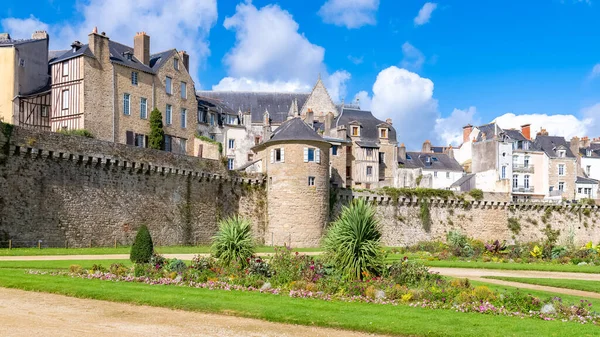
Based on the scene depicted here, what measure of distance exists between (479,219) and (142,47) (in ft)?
95.1

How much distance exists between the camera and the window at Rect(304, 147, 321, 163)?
3831 cm

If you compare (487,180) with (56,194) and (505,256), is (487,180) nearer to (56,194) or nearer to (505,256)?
(505,256)

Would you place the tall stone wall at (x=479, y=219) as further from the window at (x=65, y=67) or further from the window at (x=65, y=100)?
the window at (x=65, y=67)

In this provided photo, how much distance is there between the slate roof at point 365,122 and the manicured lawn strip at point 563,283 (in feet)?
117

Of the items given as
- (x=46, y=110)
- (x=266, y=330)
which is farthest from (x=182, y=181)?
(x=266, y=330)

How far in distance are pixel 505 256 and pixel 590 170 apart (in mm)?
47013

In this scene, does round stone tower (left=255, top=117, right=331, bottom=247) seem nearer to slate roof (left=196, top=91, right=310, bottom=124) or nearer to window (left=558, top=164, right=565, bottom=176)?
slate roof (left=196, top=91, right=310, bottom=124)

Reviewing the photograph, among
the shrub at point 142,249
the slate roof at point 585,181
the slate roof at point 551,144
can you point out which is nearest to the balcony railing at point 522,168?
the slate roof at point 551,144

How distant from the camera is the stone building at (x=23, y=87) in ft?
139

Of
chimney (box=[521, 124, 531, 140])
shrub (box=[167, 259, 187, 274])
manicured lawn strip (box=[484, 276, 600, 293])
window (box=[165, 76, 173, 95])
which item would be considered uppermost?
window (box=[165, 76, 173, 95])

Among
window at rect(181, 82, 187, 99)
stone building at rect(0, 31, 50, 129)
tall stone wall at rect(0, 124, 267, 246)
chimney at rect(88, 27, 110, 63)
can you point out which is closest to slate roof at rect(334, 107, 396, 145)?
window at rect(181, 82, 187, 99)

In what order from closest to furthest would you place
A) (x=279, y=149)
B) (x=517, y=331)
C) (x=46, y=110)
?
(x=517, y=331), (x=279, y=149), (x=46, y=110)

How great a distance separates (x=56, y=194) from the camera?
1130 inches

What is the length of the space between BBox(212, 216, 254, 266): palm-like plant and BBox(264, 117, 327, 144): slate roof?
19448 mm
